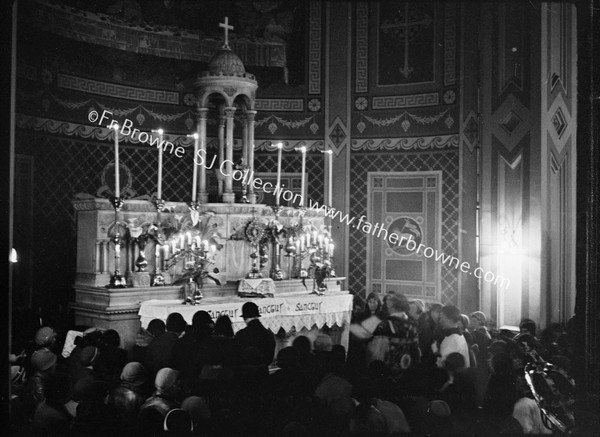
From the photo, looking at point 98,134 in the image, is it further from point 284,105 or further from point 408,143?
point 408,143

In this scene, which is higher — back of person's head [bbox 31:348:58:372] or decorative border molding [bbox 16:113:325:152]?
decorative border molding [bbox 16:113:325:152]

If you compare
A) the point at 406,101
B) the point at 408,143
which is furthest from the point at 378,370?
the point at 406,101

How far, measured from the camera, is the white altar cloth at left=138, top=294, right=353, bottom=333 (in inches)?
313

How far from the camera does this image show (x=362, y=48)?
1327 cm

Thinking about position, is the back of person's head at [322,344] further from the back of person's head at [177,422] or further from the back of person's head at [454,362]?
the back of person's head at [177,422]

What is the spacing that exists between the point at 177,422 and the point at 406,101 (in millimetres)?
9648

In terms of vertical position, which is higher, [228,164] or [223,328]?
[228,164]

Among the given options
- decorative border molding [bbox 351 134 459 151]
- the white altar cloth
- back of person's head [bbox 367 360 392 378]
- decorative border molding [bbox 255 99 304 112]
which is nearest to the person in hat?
back of person's head [bbox 367 360 392 378]

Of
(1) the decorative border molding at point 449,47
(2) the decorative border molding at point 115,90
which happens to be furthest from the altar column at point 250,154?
(1) the decorative border molding at point 449,47

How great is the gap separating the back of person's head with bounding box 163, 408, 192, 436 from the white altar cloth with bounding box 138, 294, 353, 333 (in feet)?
11.1

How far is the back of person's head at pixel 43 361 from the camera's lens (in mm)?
5340

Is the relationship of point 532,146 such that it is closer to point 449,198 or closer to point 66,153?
point 449,198

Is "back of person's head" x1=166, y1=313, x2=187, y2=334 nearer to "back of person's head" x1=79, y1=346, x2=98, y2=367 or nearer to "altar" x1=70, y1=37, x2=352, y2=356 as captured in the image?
"back of person's head" x1=79, y1=346, x2=98, y2=367

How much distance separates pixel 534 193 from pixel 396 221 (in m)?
3.44
